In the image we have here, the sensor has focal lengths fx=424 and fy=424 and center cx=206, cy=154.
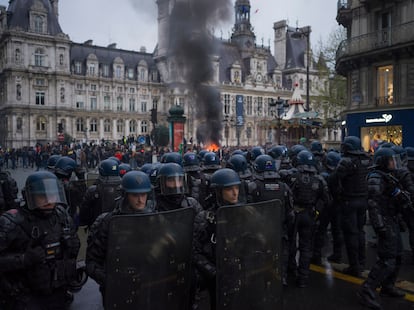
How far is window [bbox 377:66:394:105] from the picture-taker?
66.0ft

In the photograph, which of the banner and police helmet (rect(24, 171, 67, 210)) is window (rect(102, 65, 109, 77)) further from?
police helmet (rect(24, 171, 67, 210))

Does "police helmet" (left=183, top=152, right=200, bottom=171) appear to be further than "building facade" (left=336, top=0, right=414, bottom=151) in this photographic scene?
No

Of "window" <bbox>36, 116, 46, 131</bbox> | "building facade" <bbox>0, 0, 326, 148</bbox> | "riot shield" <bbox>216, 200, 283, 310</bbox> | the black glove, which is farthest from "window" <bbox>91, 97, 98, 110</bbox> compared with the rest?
"riot shield" <bbox>216, 200, 283, 310</bbox>

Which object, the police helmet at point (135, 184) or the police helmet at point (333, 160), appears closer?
the police helmet at point (135, 184)

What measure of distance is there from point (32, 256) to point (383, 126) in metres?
20.1

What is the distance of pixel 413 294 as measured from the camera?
5371mm

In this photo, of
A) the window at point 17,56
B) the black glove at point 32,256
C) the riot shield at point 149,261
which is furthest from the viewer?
the window at point 17,56

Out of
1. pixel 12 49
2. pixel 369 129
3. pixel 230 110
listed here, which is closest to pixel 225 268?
pixel 369 129

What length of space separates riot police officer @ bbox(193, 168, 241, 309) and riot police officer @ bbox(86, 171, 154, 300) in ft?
1.62

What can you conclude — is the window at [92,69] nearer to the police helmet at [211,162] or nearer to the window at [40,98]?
the window at [40,98]

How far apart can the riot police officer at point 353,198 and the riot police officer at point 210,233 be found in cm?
282

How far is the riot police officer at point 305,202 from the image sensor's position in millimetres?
5770

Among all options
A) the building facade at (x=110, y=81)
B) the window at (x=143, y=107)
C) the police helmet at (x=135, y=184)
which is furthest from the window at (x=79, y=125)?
the police helmet at (x=135, y=184)

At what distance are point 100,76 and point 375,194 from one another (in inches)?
1883
